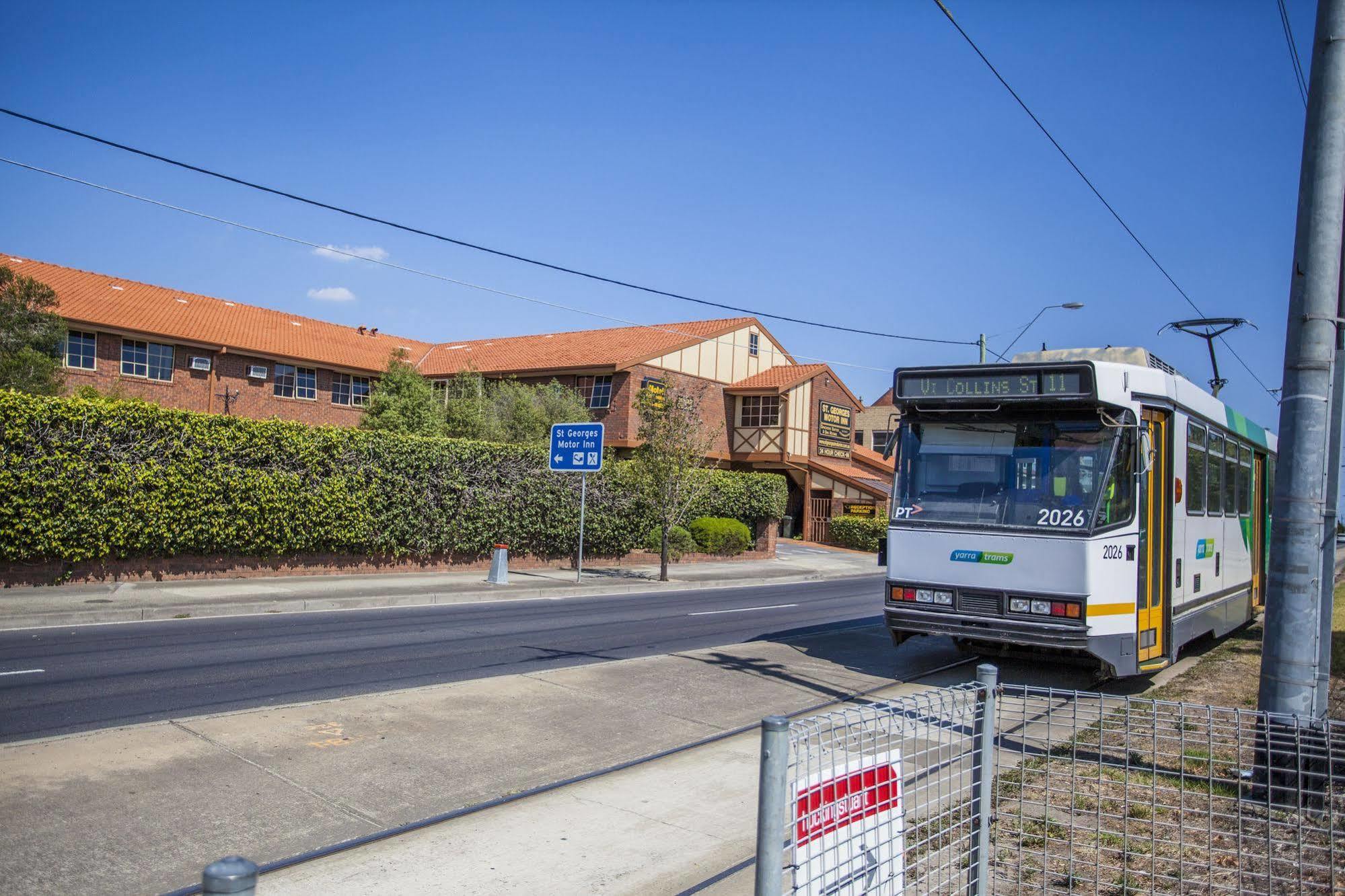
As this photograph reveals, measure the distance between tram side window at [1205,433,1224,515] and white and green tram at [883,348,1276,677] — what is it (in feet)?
2.93

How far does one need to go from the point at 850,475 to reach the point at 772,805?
139ft

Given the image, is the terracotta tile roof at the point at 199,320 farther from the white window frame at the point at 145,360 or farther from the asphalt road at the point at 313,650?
the asphalt road at the point at 313,650

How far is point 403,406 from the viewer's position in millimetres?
33406

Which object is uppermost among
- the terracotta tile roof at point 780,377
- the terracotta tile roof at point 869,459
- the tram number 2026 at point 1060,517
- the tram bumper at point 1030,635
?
the terracotta tile roof at point 780,377

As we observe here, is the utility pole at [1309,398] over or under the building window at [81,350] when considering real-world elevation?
under

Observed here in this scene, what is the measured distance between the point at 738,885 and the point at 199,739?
14.3ft

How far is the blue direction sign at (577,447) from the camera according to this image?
878 inches

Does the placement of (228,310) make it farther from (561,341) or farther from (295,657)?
(295,657)

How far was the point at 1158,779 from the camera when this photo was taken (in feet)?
20.7

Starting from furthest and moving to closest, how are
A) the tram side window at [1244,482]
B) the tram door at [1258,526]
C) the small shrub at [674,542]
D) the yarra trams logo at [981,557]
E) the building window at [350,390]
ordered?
the building window at [350,390] → the small shrub at [674,542] → the tram door at [1258,526] → the tram side window at [1244,482] → the yarra trams logo at [981,557]

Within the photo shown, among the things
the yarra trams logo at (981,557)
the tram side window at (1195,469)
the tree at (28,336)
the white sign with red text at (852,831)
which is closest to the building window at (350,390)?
the tree at (28,336)

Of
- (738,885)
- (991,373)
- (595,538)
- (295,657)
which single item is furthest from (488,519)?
(738,885)

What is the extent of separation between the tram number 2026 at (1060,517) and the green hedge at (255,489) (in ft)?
48.4

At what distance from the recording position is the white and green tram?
933 cm
